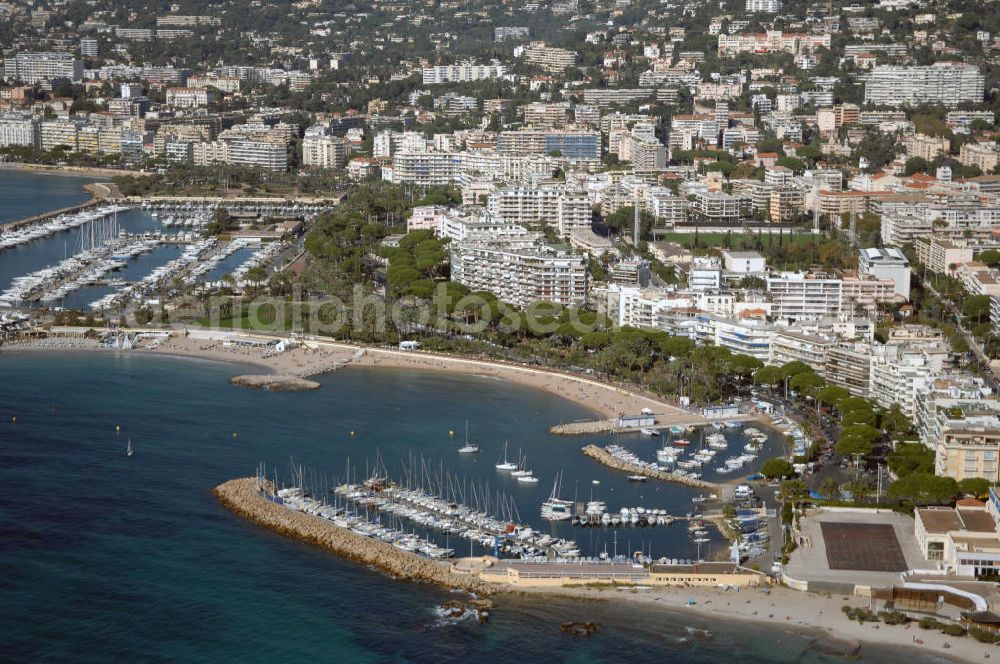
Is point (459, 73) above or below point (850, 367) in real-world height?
above

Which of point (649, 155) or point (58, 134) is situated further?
point (58, 134)

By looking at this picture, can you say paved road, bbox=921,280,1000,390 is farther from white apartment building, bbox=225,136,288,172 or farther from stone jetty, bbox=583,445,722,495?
white apartment building, bbox=225,136,288,172

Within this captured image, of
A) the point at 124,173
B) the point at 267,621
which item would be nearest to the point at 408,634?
the point at 267,621

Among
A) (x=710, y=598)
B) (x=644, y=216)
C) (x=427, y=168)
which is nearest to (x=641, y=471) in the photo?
(x=710, y=598)

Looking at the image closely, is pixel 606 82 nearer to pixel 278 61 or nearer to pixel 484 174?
pixel 484 174

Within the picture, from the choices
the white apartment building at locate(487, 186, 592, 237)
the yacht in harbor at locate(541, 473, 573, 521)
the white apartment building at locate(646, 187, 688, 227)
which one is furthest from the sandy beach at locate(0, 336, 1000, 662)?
the white apartment building at locate(646, 187, 688, 227)

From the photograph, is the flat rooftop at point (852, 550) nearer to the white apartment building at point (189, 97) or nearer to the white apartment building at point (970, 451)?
the white apartment building at point (970, 451)

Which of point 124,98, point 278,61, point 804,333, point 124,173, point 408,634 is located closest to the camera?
point 408,634

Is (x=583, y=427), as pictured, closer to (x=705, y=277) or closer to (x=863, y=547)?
(x=863, y=547)
